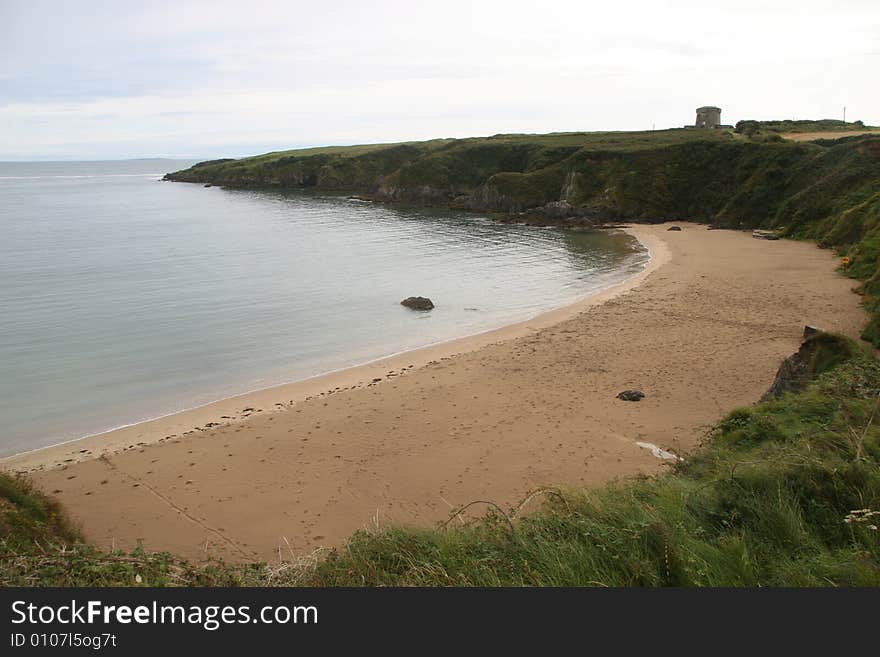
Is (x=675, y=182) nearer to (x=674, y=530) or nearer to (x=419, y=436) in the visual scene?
(x=419, y=436)

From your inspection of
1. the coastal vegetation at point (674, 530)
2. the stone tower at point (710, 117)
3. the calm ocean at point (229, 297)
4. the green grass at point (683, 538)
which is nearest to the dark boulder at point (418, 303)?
the calm ocean at point (229, 297)

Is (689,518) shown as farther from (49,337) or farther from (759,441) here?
(49,337)

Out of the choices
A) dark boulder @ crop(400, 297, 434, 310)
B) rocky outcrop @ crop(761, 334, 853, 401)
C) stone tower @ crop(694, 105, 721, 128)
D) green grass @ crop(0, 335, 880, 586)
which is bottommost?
dark boulder @ crop(400, 297, 434, 310)

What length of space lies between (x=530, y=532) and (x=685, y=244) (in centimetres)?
4238

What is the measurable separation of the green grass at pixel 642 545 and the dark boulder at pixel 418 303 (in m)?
21.3

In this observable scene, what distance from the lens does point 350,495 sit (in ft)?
39.0

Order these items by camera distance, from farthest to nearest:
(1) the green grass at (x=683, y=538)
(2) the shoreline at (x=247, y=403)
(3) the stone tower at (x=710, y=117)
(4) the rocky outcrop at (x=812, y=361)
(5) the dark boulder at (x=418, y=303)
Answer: (3) the stone tower at (x=710, y=117) → (5) the dark boulder at (x=418, y=303) → (2) the shoreline at (x=247, y=403) → (4) the rocky outcrop at (x=812, y=361) → (1) the green grass at (x=683, y=538)

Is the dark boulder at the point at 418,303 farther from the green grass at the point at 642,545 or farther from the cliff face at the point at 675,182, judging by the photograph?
the green grass at the point at 642,545

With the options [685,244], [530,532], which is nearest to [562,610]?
[530,532]

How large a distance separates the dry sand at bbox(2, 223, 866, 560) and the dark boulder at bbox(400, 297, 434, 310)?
5336 mm

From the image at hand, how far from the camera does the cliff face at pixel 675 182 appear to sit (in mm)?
43375

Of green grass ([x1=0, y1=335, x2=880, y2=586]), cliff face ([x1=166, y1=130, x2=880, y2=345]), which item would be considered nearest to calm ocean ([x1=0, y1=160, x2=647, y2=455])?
cliff face ([x1=166, y1=130, x2=880, y2=345])

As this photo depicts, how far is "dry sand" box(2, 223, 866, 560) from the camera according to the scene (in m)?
11.3

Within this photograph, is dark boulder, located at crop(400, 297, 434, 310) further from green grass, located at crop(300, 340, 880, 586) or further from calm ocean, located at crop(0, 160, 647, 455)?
green grass, located at crop(300, 340, 880, 586)
